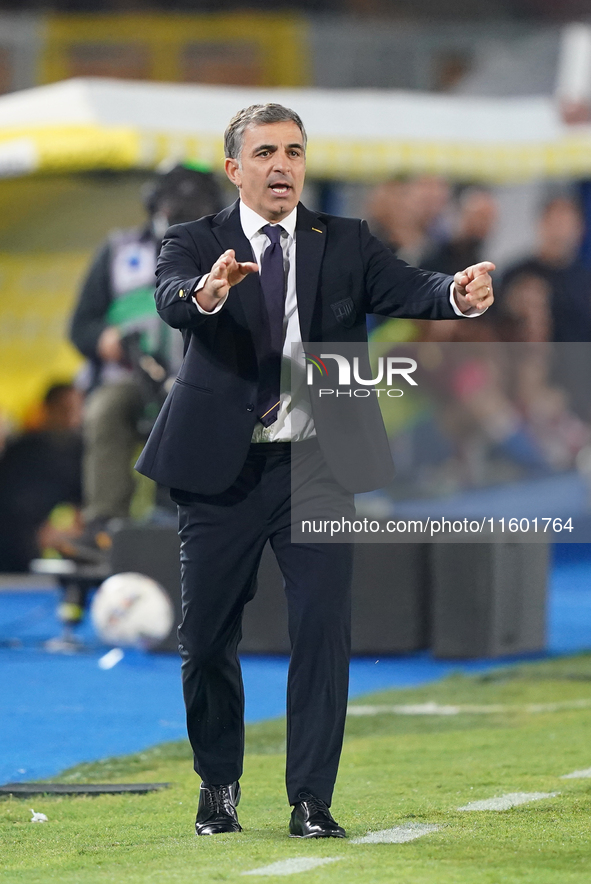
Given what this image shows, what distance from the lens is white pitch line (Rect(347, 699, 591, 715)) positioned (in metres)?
6.64

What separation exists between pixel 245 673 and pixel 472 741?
6.66 feet

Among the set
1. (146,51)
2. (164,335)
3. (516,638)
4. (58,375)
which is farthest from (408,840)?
(146,51)

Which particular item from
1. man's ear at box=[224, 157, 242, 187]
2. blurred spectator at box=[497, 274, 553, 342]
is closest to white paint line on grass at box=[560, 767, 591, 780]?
man's ear at box=[224, 157, 242, 187]

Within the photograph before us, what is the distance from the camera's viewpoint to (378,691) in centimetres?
731

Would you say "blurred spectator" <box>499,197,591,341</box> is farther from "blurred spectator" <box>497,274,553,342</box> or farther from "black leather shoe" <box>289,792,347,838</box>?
"black leather shoe" <box>289,792,347,838</box>

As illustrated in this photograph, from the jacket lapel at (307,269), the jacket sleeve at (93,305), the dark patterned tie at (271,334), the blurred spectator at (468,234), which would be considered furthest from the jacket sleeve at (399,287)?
the blurred spectator at (468,234)

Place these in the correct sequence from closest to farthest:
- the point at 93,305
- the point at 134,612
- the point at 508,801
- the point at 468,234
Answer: the point at 508,801 → the point at 134,612 → the point at 93,305 → the point at 468,234

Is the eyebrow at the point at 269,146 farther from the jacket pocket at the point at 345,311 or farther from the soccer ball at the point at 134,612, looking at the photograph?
the soccer ball at the point at 134,612

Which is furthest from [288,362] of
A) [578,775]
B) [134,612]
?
[134,612]

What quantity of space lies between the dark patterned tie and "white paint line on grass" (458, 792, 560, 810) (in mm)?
1349

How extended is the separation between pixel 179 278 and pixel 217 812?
4.75 feet

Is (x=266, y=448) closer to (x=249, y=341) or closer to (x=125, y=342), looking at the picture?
(x=249, y=341)

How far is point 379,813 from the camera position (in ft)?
14.8

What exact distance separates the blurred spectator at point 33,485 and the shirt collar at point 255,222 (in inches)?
295
